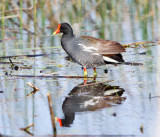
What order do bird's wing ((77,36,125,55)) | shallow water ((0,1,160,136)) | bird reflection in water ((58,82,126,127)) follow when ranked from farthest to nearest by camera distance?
bird's wing ((77,36,125,55)) → bird reflection in water ((58,82,126,127)) → shallow water ((0,1,160,136))

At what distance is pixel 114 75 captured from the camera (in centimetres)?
610

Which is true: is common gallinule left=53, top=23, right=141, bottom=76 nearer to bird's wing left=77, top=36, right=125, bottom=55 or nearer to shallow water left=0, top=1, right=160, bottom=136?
Result: bird's wing left=77, top=36, right=125, bottom=55

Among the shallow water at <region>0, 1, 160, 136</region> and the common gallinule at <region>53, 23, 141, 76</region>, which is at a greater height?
the common gallinule at <region>53, 23, 141, 76</region>

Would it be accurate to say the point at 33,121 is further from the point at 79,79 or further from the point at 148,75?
the point at 148,75

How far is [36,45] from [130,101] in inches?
174

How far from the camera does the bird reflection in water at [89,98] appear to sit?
4439mm

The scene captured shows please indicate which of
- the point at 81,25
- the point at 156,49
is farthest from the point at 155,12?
the point at 156,49

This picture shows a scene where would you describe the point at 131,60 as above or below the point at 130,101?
above

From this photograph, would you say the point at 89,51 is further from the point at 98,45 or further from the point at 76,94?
the point at 76,94


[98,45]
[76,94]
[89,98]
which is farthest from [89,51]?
[89,98]

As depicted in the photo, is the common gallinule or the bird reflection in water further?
the common gallinule

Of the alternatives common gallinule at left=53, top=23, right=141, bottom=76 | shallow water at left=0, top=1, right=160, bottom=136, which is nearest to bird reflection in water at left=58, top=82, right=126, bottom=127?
shallow water at left=0, top=1, right=160, bottom=136

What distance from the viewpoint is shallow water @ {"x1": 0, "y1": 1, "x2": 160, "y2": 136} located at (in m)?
3.94

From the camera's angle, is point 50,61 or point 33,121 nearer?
point 33,121
